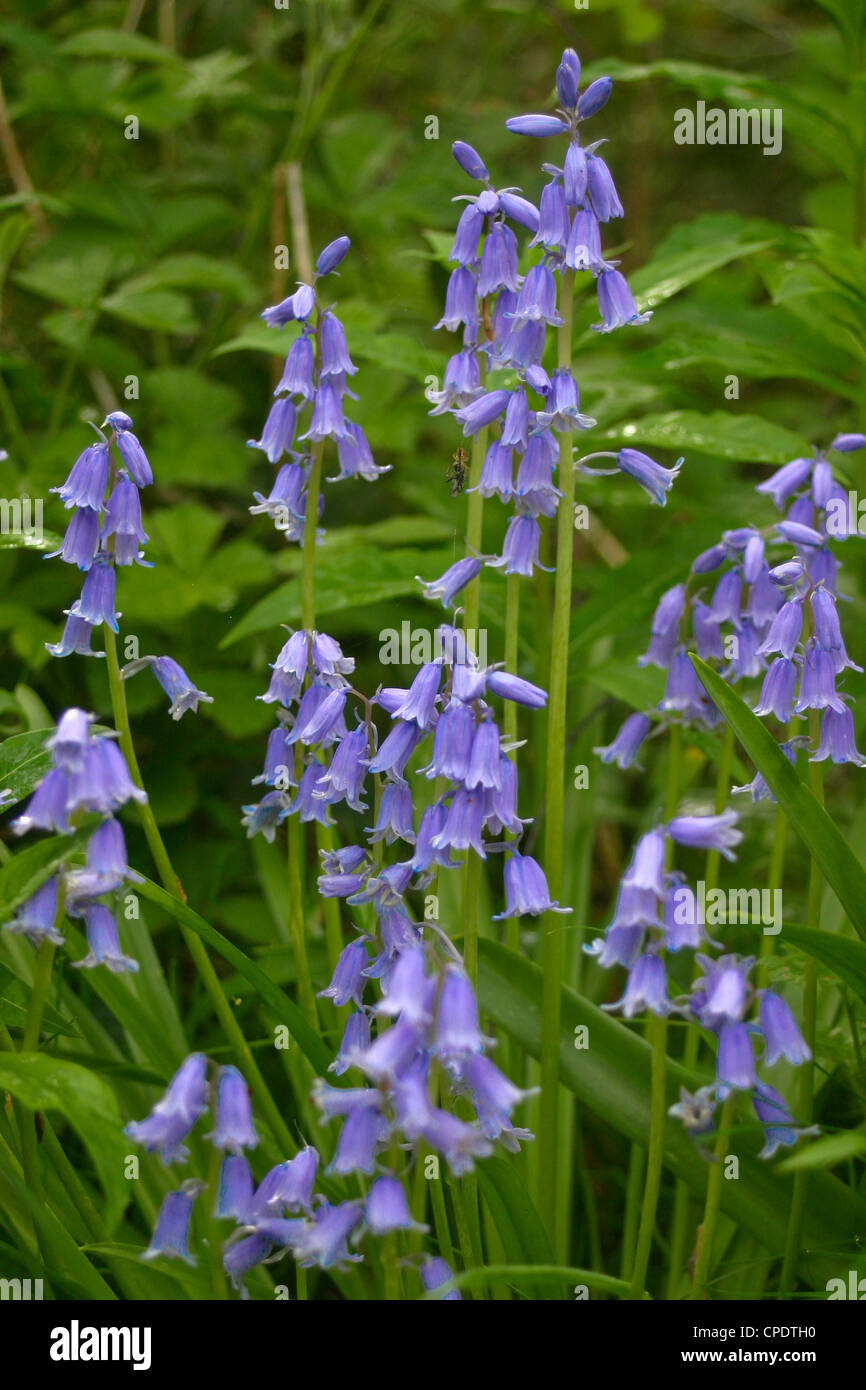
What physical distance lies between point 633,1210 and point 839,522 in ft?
5.07

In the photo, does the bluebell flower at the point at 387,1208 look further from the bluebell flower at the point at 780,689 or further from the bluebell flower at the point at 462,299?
the bluebell flower at the point at 462,299

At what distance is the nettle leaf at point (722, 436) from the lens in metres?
2.94

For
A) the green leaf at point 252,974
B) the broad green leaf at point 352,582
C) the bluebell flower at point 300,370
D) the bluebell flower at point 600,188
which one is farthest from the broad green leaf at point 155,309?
the green leaf at point 252,974

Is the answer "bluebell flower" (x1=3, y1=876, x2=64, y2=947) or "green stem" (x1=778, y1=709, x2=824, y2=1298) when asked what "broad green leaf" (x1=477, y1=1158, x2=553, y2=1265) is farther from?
"bluebell flower" (x1=3, y1=876, x2=64, y2=947)

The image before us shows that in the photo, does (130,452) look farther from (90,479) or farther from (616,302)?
(616,302)

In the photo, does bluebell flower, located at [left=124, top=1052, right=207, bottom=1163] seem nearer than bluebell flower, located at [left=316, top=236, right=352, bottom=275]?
Yes

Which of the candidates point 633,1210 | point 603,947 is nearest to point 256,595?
point 633,1210

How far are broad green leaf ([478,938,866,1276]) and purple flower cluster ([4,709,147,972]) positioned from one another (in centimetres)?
79

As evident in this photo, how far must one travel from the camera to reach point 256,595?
4.45 metres

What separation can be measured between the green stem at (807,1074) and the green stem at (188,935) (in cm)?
94

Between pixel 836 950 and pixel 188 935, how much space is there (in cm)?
113

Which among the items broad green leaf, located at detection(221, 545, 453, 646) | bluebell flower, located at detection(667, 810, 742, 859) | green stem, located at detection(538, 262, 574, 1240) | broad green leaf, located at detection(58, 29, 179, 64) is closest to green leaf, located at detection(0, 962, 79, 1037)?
green stem, located at detection(538, 262, 574, 1240)

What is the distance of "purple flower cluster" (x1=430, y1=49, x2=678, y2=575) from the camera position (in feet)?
6.76

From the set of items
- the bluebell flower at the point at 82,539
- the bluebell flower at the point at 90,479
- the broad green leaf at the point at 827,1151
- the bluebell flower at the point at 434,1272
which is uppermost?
the bluebell flower at the point at 90,479
